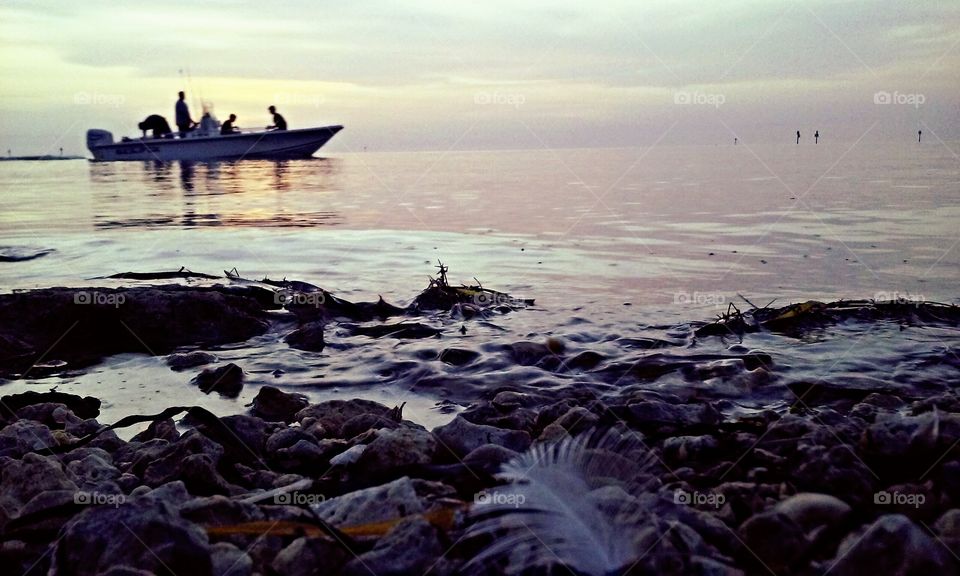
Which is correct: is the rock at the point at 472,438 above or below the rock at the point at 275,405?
above

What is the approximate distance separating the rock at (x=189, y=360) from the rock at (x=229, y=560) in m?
3.51

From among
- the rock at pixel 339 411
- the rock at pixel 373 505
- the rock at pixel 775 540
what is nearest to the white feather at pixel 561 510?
the rock at pixel 373 505

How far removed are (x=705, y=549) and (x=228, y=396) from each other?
355 centimetres

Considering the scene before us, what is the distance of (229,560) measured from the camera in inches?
92.4

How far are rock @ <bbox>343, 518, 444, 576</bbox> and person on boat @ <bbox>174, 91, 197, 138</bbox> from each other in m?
69.8

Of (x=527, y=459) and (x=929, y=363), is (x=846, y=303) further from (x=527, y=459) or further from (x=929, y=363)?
(x=527, y=459)

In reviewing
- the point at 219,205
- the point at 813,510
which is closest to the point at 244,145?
the point at 219,205

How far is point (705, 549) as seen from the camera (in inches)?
91.2

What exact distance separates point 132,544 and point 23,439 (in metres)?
1.93

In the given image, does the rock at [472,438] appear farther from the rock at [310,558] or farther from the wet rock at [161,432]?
the wet rock at [161,432]

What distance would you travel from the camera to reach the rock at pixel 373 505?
8.56 ft

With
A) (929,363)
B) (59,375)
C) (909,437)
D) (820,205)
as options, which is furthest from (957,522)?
(820,205)

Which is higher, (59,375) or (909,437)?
(909,437)

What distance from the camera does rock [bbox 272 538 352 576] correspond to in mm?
2312
